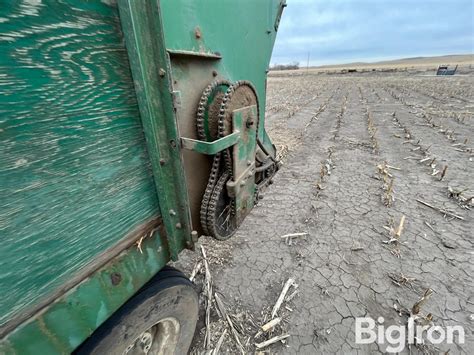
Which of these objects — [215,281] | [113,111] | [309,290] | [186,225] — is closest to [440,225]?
[309,290]

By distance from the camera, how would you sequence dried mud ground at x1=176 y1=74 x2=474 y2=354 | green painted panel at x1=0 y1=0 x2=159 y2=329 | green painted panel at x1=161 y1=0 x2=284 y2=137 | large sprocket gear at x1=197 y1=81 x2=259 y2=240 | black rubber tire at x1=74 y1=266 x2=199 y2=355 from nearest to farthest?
green painted panel at x1=0 y1=0 x2=159 y2=329 → black rubber tire at x1=74 y1=266 x2=199 y2=355 → green painted panel at x1=161 y1=0 x2=284 y2=137 → large sprocket gear at x1=197 y1=81 x2=259 y2=240 → dried mud ground at x1=176 y1=74 x2=474 y2=354

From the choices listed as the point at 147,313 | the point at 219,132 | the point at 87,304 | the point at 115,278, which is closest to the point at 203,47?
the point at 219,132

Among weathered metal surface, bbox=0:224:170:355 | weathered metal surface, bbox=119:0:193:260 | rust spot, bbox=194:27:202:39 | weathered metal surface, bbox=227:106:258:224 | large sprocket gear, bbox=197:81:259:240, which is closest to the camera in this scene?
weathered metal surface, bbox=0:224:170:355

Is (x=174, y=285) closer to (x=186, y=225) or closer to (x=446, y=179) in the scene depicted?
(x=186, y=225)

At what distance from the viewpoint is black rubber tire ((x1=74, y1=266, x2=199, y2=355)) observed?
1.09 m

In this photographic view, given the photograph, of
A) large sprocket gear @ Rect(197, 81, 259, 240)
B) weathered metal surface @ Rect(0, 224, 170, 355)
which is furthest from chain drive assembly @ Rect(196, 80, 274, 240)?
weathered metal surface @ Rect(0, 224, 170, 355)

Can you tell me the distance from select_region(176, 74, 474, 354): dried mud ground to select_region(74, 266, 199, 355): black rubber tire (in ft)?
2.83

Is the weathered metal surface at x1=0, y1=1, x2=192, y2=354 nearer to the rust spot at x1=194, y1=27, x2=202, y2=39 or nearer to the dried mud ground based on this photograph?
the rust spot at x1=194, y1=27, x2=202, y2=39

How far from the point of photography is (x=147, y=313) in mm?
1241

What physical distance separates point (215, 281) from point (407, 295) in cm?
210

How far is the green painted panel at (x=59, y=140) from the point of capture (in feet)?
2.00

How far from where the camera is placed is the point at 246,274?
108 inches

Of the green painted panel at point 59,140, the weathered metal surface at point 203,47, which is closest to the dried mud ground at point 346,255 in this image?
the weathered metal surface at point 203,47

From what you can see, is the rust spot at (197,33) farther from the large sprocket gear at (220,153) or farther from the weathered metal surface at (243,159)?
the weathered metal surface at (243,159)
